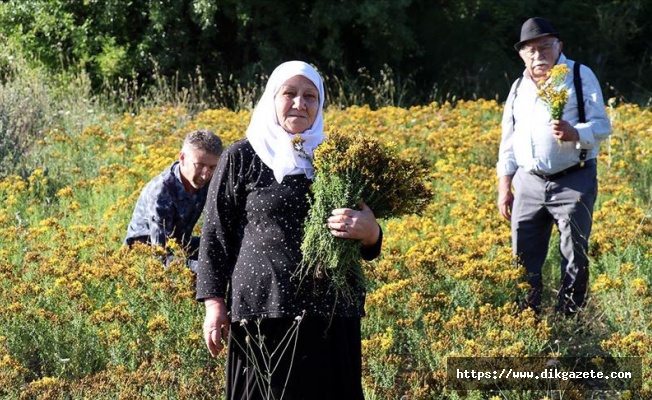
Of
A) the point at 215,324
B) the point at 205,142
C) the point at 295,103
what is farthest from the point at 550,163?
the point at 215,324

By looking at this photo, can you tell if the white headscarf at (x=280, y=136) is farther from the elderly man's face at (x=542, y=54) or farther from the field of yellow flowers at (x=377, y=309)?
the elderly man's face at (x=542, y=54)

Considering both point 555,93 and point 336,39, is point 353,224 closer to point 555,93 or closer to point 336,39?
point 555,93

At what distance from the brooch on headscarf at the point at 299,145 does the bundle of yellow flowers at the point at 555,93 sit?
227 cm

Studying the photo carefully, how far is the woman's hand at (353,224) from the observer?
385 centimetres

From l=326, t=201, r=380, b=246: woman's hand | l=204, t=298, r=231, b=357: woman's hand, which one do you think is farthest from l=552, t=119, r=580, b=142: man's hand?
l=204, t=298, r=231, b=357: woman's hand

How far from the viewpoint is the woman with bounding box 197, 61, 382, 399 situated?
3.98 m

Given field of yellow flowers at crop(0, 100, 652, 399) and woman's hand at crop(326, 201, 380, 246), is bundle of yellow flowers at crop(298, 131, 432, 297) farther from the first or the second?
field of yellow flowers at crop(0, 100, 652, 399)

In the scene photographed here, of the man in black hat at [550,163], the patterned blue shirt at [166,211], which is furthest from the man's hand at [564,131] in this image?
the patterned blue shirt at [166,211]

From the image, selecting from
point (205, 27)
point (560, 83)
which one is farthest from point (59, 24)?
point (560, 83)

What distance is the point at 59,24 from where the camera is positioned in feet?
54.9

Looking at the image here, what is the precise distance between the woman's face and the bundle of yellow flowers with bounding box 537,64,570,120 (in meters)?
2.19

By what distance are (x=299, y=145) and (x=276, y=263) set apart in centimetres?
45

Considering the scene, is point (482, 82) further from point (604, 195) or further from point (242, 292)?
point (242, 292)

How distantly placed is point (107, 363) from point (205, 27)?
11.4 metres
